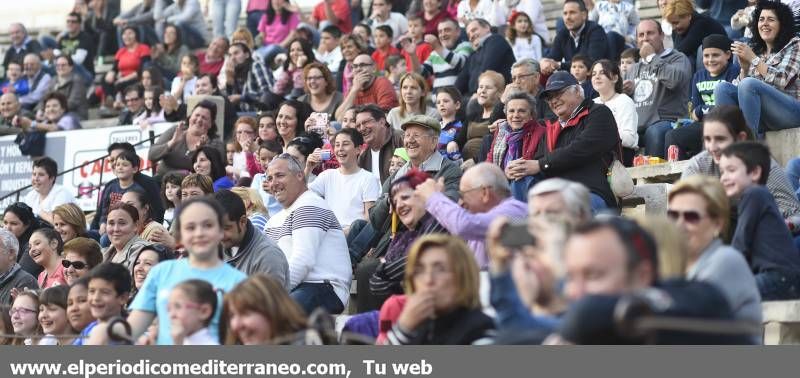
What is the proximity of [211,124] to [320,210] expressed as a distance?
558 centimetres

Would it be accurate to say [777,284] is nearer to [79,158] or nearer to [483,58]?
[483,58]

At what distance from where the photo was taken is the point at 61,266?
39.4 feet

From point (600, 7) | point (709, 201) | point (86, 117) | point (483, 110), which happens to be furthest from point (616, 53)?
point (709, 201)

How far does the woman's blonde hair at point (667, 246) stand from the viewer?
5.52m

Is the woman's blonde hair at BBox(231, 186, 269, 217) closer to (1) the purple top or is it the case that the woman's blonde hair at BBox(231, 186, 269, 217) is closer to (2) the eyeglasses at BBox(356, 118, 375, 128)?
(2) the eyeglasses at BBox(356, 118, 375, 128)

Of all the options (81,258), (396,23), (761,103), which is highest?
(396,23)

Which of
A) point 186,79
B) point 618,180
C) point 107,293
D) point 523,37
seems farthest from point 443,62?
point 107,293

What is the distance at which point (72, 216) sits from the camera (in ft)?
43.0

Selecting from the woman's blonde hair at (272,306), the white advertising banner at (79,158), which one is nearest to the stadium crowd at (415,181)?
the woman's blonde hair at (272,306)

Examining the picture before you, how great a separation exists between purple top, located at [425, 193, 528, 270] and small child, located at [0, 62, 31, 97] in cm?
1342

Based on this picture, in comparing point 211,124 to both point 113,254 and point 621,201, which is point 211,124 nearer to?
point 113,254

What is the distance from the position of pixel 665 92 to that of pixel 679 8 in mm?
1044

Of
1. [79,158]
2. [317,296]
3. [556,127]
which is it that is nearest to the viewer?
[317,296]

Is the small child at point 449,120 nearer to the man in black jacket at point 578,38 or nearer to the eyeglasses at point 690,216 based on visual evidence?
the man in black jacket at point 578,38
